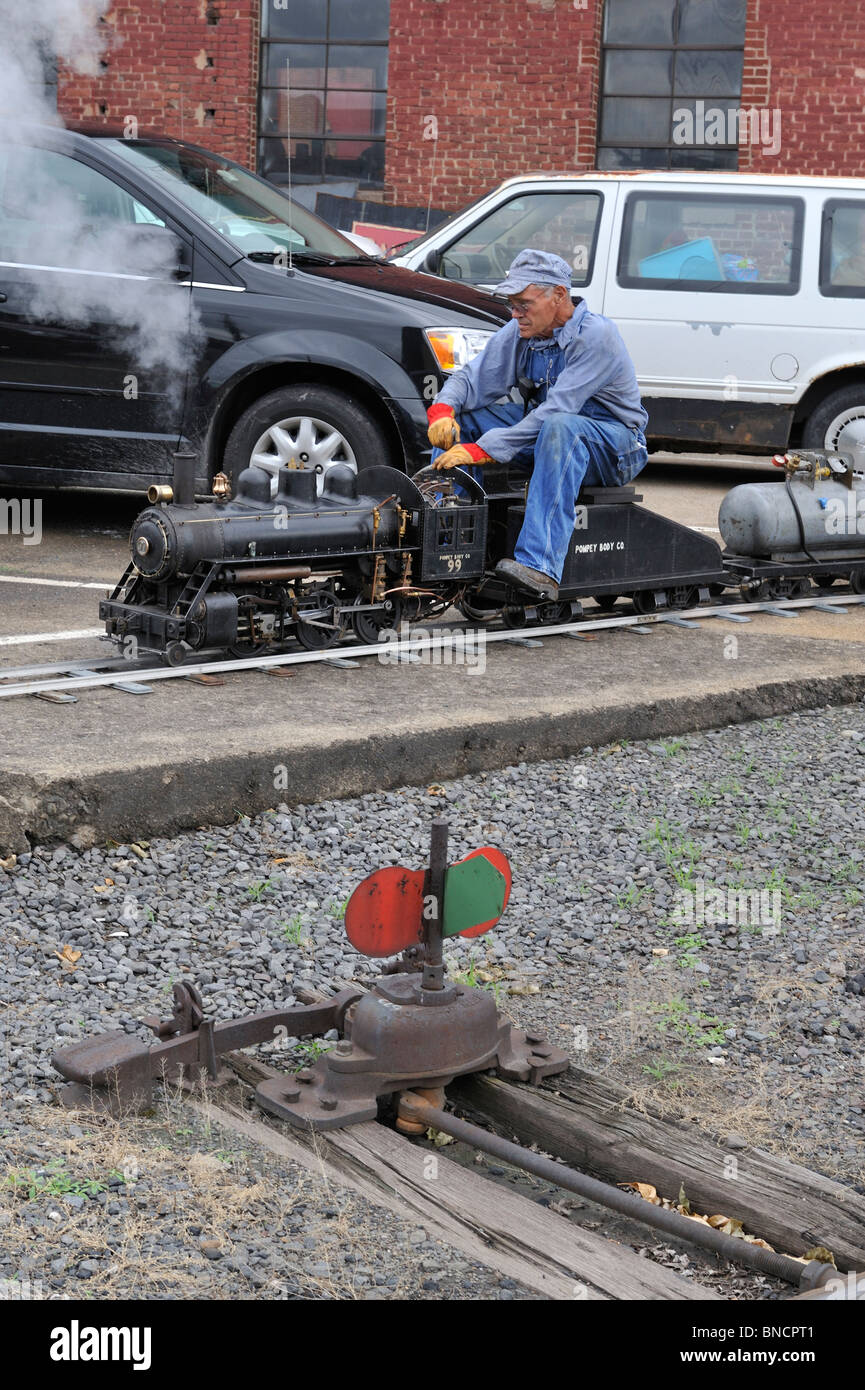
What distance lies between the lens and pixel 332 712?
18.8ft

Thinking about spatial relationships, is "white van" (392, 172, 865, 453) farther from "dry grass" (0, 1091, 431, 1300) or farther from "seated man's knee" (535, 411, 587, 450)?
"dry grass" (0, 1091, 431, 1300)

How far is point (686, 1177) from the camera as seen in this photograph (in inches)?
127

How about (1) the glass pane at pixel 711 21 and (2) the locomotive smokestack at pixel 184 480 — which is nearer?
(2) the locomotive smokestack at pixel 184 480

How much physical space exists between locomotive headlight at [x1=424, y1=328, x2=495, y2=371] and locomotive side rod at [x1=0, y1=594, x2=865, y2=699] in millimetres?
1453

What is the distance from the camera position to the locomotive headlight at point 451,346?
26.0 ft

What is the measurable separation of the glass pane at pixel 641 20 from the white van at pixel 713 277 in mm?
5060

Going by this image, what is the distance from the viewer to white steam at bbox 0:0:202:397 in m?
8.08

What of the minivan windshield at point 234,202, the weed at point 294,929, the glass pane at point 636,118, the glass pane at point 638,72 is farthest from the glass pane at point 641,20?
the weed at point 294,929

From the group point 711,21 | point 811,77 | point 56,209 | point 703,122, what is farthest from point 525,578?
point 711,21

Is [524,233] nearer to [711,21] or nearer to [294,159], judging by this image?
[711,21]

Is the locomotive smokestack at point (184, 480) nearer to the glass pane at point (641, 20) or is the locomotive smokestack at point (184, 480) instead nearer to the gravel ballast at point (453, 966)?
the gravel ballast at point (453, 966)

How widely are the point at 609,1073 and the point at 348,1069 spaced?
0.66 metres

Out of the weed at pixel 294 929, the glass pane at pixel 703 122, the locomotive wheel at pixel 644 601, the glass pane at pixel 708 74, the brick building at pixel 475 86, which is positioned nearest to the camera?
the weed at pixel 294 929

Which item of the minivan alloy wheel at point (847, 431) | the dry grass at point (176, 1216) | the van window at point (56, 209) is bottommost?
the dry grass at point (176, 1216)
